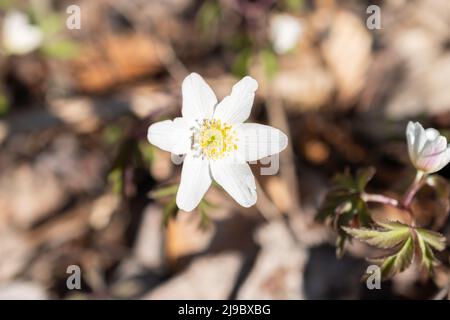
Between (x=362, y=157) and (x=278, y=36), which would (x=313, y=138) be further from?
(x=278, y=36)

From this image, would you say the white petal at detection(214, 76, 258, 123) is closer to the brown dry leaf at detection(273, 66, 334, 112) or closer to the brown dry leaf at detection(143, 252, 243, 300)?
the brown dry leaf at detection(143, 252, 243, 300)

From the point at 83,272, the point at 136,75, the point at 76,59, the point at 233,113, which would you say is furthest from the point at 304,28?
the point at 83,272

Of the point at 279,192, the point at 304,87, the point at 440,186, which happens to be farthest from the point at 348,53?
the point at 440,186

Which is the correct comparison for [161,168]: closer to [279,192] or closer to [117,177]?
[279,192]

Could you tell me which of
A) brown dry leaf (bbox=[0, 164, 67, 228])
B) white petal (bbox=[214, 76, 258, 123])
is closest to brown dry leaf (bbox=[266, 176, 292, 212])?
white petal (bbox=[214, 76, 258, 123])

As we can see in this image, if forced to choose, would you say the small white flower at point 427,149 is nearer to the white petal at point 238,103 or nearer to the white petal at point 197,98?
the white petal at point 238,103

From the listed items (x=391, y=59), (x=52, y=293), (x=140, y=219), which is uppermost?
(x=391, y=59)

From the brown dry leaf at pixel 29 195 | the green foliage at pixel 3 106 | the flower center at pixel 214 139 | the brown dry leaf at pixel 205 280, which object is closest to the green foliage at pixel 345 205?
the flower center at pixel 214 139
